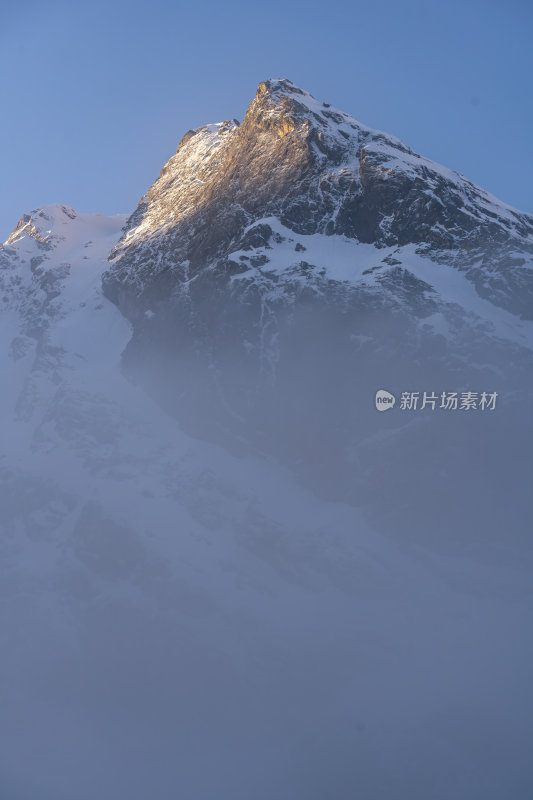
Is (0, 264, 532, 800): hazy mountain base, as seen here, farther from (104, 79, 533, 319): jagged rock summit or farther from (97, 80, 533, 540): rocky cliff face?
(104, 79, 533, 319): jagged rock summit

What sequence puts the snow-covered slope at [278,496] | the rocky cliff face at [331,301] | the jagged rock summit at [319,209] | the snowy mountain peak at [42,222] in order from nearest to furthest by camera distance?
the snow-covered slope at [278,496], the rocky cliff face at [331,301], the jagged rock summit at [319,209], the snowy mountain peak at [42,222]

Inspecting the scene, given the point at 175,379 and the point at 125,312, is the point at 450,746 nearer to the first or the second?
the point at 175,379

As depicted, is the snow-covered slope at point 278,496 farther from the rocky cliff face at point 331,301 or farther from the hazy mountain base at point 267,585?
the rocky cliff face at point 331,301

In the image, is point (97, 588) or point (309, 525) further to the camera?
point (309, 525)

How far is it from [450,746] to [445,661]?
867 cm

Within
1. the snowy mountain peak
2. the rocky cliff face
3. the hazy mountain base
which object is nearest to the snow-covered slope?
the hazy mountain base

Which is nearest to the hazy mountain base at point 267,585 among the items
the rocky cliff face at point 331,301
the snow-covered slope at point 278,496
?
the snow-covered slope at point 278,496

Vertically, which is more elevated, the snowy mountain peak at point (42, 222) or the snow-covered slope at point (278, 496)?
the snowy mountain peak at point (42, 222)

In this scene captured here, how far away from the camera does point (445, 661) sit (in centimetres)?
7481

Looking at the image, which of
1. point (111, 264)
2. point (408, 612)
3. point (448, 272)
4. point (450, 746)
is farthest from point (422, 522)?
point (111, 264)

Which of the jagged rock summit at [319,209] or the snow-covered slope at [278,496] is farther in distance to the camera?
the jagged rock summit at [319,209]

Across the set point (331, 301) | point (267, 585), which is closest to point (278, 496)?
point (267, 585)

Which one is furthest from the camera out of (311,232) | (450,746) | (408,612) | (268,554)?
(311,232)

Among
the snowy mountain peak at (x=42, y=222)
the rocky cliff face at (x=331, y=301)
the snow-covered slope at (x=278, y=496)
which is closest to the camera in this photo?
the snow-covered slope at (x=278, y=496)
